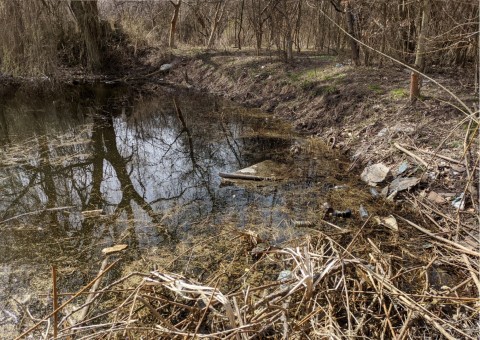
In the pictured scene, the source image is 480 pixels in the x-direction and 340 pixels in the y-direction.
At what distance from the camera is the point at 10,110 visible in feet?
27.9

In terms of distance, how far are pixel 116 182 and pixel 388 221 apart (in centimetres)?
346

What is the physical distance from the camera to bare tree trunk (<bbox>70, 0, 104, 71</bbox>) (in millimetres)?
11391

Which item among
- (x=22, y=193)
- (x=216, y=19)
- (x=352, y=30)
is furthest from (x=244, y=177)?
(x=216, y=19)

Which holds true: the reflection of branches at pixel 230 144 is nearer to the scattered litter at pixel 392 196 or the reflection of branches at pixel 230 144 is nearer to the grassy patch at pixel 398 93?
the scattered litter at pixel 392 196

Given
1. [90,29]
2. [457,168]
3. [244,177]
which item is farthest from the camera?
[90,29]

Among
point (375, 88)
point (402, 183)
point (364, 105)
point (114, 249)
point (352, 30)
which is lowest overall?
point (114, 249)

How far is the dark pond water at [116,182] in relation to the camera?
3.54 m

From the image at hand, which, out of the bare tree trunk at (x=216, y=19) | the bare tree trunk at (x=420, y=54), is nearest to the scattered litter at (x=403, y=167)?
the bare tree trunk at (x=420, y=54)

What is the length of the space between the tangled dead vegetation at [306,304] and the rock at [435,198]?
96 centimetres

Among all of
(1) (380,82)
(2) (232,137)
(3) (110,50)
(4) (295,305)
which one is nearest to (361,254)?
(4) (295,305)

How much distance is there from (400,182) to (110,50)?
11188mm

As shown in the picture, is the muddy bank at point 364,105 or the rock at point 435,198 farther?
the muddy bank at point 364,105

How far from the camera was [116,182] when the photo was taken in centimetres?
500

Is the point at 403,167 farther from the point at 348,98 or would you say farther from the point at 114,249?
the point at 114,249
